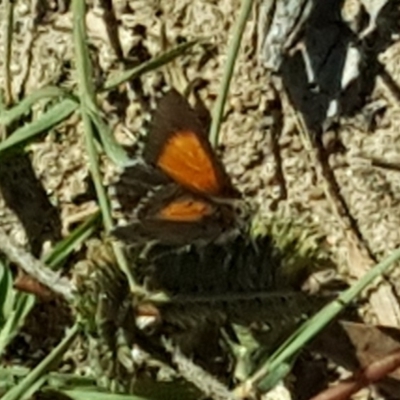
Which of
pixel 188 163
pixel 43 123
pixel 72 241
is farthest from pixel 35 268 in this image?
pixel 188 163

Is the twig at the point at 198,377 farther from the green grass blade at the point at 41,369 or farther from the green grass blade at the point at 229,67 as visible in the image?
the green grass blade at the point at 229,67

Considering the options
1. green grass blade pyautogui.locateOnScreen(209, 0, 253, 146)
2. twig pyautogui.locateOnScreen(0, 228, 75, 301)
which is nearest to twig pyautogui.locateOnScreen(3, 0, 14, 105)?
twig pyautogui.locateOnScreen(0, 228, 75, 301)

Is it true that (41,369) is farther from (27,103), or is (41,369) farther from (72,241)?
(27,103)

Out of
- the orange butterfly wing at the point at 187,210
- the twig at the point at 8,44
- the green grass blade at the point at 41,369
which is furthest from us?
the twig at the point at 8,44

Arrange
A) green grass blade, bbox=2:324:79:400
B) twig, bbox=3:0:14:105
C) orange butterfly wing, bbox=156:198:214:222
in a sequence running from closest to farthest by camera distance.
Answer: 1. orange butterfly wing, bbox=156:198:214:222
2. green grass blade, bbox=2:324:79:400
3. twig, bbox=3:0:14:105

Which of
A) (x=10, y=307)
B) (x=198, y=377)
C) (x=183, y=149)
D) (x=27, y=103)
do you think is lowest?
(x=198, y=377)

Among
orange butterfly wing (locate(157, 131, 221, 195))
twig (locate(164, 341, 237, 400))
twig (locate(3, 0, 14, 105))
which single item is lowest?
twig (locate(164, 341, 237, 400))

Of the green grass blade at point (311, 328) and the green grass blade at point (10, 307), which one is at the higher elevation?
the green grass blade at point (10, 307)

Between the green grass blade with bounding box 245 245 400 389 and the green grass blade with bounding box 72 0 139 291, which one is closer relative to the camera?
the green grass blade with bounding box 245 245 400 389

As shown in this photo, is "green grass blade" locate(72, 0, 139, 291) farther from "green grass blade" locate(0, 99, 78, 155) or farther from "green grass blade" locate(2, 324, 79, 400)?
"green grass blade" locate(2, 324, 79, 400)

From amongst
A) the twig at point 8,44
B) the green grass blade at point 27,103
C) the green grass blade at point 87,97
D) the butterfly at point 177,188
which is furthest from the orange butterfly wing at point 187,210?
the twig at point 8,44
